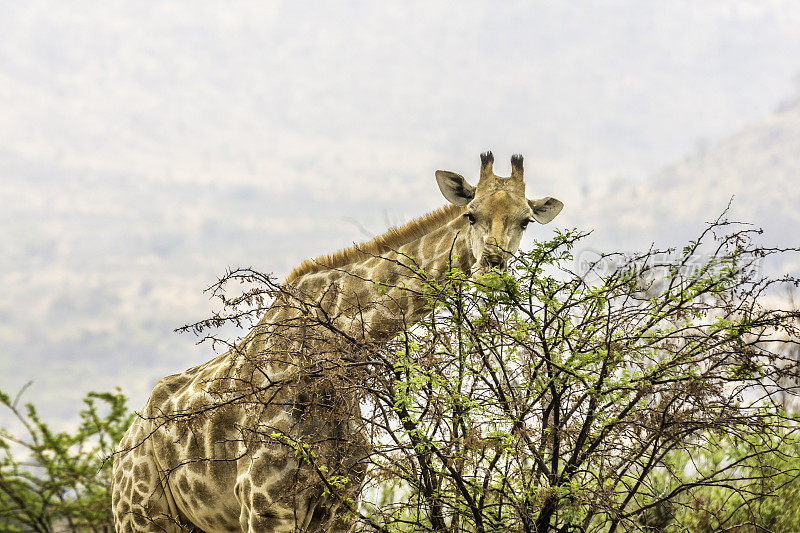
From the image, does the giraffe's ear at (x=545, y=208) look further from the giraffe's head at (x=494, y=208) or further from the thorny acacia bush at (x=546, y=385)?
the thorny acacia bush at (x=546, y=385)

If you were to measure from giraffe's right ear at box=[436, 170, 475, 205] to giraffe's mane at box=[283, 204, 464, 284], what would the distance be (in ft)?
0.33

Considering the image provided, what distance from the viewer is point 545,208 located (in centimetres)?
780

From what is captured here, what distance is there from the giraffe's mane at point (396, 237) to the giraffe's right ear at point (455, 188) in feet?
0.33

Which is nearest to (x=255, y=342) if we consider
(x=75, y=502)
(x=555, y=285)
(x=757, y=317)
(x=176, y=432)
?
(x=176, y=432)

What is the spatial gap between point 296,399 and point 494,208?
2550mm

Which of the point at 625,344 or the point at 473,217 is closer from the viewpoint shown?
the point at 625,344

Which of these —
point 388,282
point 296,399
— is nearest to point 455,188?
point 388,282

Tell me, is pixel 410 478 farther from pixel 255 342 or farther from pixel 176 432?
pixel 176 432

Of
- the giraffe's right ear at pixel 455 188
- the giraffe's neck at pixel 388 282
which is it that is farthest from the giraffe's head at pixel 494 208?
the giraffe's neck at pixel 388 282

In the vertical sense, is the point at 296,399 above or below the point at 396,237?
below

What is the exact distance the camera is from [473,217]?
7.04 meters

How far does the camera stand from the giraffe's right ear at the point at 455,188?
7.62 metres

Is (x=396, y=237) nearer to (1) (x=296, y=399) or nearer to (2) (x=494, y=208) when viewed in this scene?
(2) (x=494, y=208)

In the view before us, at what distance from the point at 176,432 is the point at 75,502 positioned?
309 inches
